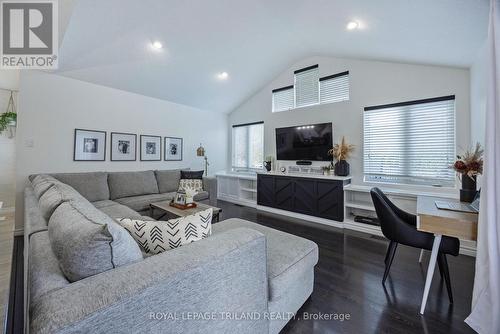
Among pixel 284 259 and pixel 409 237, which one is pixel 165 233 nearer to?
pixel 284 259

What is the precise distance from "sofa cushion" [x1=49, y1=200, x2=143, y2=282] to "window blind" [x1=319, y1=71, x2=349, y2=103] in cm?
407

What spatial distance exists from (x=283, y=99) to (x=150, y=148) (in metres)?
3.12

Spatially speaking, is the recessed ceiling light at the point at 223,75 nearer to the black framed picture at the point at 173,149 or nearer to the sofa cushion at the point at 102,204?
the black framed picture at the point at 173,149

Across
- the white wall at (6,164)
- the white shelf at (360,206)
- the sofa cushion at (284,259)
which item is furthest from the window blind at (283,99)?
the white wall at (6,164)

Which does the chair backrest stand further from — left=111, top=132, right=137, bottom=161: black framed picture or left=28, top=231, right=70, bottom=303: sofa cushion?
left=111, top=132, right=137, bottom=161: black framed picture

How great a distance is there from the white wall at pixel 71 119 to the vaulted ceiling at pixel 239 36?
250mm

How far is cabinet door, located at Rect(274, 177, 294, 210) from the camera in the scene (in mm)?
4125

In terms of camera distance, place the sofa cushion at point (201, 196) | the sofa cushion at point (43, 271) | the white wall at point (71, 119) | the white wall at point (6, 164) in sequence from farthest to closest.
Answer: the sofa cushion at point (201, 196) < the white wall at point (6, 164) < the white wall at point (71, 119) < the sofa cushion at point (43, 271)

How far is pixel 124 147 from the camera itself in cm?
407

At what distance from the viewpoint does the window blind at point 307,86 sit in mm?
4273

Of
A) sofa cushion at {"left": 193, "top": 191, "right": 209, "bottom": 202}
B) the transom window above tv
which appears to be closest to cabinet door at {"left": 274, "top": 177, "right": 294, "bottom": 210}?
sofa cushion at {"left": 193, "top": 191, "right": 209, "bottom": 202}

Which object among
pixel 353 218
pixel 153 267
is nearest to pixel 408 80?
pixel 353 218

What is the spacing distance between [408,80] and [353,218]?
2309mm

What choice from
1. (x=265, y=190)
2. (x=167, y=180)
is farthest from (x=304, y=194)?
(x=167, y=180)
